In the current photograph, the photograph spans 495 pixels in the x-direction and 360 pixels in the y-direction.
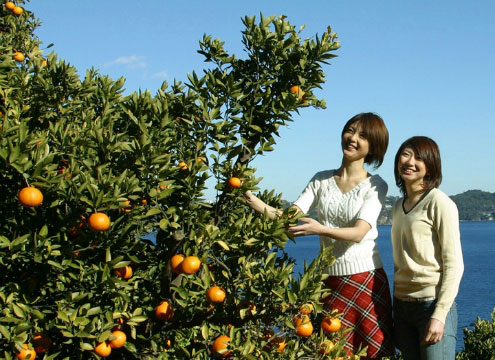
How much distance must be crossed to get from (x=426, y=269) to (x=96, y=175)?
6.47 feet

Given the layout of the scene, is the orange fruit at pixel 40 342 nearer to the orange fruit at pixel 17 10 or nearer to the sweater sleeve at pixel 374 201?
the sweater sleeve at pixel 374 201

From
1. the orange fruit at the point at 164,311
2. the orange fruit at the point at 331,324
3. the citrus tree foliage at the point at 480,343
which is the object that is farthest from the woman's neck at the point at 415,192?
the citrus tree foliage at the point at 480,343

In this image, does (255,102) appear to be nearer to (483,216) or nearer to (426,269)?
(426,269)

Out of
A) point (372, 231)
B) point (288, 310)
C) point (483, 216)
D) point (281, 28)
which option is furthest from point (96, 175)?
point (483, 216)

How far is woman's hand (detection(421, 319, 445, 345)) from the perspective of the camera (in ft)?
9.54

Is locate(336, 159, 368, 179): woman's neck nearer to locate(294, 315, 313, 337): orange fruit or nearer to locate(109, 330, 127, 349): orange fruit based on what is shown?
locate(294, 315, 313, 337): orange fruit

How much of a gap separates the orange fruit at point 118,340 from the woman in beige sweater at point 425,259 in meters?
1.68

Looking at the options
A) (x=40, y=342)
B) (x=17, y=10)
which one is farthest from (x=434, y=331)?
(x=17, y=10)

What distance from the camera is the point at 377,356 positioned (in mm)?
3199

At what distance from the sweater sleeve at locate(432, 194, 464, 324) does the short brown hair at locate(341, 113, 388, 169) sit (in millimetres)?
554

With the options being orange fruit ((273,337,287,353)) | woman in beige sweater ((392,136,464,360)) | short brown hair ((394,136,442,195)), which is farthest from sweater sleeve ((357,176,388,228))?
orange fruit ((273,337,287,353))

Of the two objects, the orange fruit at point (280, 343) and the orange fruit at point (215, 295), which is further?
the orange fruit at point (280, 343)

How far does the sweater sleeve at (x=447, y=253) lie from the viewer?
2.94 m

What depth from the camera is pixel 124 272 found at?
2758 mm
